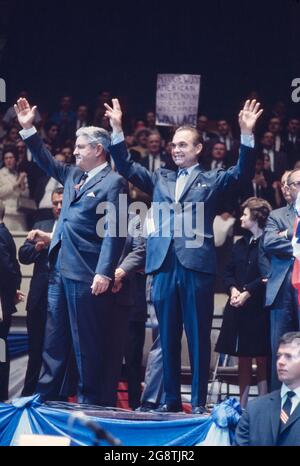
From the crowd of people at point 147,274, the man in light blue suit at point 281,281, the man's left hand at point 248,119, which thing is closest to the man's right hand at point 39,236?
the crowd of people at point 147,274

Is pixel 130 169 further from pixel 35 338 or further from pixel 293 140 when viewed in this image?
pixel 293 140

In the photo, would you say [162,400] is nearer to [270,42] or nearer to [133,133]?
[133,133]

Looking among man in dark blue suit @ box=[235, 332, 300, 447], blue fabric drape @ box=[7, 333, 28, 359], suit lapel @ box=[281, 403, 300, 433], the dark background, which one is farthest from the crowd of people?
the dark background

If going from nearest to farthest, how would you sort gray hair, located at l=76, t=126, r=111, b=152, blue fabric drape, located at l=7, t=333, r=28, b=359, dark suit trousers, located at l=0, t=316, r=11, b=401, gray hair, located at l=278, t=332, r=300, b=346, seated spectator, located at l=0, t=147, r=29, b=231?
1. gray hair, located at l=278, t=332, r=300, b=346
2. gray hair, located at l=76, t=126, r=111, b=152
3. dark suit trousers, located at l=0, t=316, r=11, b=401
4. blue fabric drape, located at l=7, t=333, r=28, b=359
5. seated spectator, located at l=0, t=147, r=29, b=231

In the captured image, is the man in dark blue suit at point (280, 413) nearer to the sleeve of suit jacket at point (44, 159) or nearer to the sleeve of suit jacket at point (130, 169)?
the sleeve of suit jacket at point (130, 169)

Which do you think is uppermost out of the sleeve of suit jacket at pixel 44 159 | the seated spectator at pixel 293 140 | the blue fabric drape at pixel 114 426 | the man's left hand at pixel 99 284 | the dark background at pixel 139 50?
the dark background at pixel 139 50

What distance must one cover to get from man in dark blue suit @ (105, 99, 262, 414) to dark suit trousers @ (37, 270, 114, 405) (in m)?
0.42

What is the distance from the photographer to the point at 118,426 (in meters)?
6.06

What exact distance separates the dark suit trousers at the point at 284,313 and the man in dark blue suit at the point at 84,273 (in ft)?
3.57

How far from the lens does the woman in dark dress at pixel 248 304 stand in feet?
24.4

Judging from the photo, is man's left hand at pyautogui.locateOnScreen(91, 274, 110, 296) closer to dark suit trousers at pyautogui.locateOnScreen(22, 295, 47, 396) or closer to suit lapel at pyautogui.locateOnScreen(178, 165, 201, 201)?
suit lapel at pyautogui.locateOnScreen(178, 165, 201, 201)

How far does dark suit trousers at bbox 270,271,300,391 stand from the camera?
21.9 ft

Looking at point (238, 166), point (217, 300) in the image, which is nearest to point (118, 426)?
Answer: point (238, 166)

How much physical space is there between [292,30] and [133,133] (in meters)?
2.93
